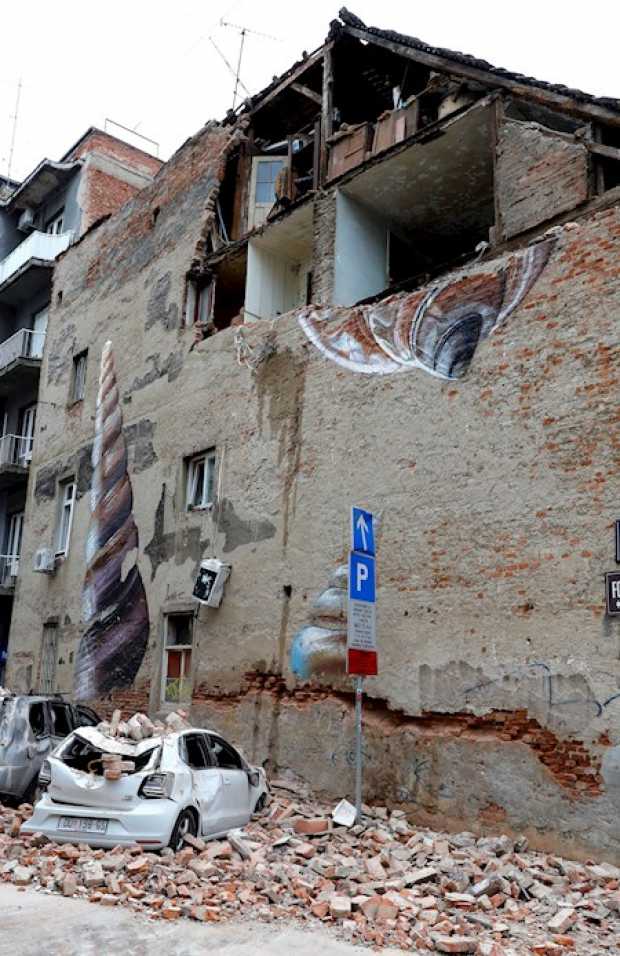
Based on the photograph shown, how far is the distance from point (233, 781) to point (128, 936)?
3.41m

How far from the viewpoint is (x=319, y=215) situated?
48.3 ft

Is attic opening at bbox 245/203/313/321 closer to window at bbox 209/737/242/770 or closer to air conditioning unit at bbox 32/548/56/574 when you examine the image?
air conditioning unit at bbox 32/548/56/574

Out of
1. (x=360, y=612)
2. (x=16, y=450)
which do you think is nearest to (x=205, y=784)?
(x=360, y=612)

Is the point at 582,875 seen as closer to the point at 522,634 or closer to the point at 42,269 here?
the point at 522,634

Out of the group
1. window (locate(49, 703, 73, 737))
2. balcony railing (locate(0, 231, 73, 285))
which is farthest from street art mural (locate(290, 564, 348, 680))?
balcony railing (locate(0, 231, 73, 285))

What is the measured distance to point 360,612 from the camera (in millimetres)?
9289

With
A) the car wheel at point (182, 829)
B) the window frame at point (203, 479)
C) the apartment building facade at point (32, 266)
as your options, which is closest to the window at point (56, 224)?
the apartment building facade at point (32, 266)

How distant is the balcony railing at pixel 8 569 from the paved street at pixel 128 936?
1563 centimetres

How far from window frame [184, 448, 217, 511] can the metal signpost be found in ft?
16.2

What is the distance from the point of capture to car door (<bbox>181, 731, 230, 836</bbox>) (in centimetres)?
848

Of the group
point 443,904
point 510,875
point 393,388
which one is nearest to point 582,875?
point 510,875

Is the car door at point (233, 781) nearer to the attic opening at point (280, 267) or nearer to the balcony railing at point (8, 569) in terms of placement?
the attic opening at point (280, 267)

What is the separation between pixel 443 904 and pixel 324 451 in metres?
6.54

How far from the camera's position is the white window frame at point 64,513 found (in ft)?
60.2
